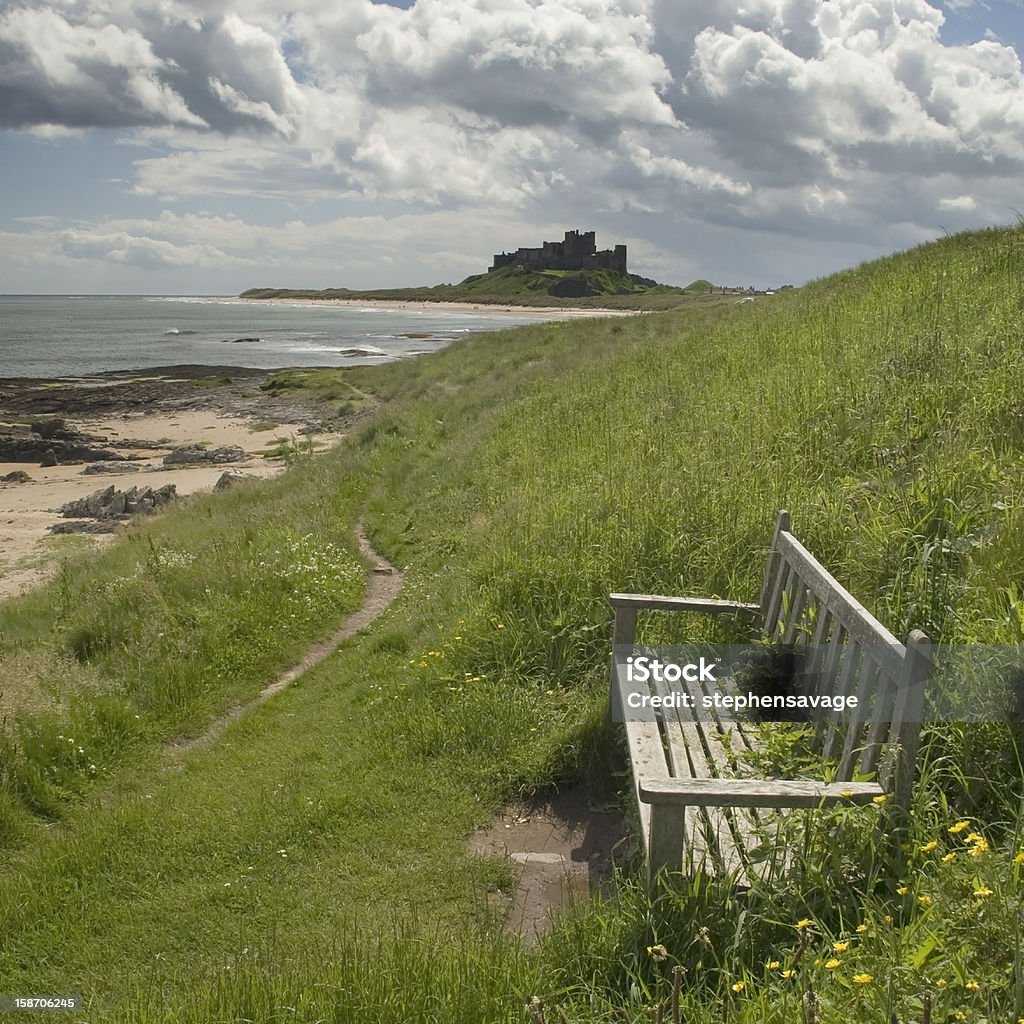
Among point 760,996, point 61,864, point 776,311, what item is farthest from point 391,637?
point 776,311

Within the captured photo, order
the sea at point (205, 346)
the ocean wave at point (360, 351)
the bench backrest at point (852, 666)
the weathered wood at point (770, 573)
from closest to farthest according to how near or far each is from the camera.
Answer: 1. the bench backrest at point (852, 666)
2. the weathered wood at point (770, 573)
3. the sea at point (205, 346)
4. the ocean wave at point (360, 351)

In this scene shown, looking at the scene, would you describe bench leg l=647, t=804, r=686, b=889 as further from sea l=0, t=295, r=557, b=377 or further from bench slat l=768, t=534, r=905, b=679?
sea l=0, t=295, r=557, b=377

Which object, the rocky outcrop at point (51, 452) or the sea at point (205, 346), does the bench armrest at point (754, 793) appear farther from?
the sea at point (205, 346)

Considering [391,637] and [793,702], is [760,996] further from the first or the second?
[391,637]

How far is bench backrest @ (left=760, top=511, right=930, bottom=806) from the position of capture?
10.3ft

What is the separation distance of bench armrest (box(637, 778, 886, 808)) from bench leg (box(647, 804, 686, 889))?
114 mm

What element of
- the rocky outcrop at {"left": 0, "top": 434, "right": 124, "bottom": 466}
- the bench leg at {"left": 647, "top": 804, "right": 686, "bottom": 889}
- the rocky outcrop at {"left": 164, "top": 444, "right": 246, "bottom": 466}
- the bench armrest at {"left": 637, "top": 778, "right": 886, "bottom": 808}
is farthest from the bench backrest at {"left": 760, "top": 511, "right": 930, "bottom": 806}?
the rocky outcrop at {"left": 0, "top": 434, "right": 124, "bottom": 466}

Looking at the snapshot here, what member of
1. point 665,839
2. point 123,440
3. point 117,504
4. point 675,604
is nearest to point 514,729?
point 675,604

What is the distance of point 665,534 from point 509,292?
606 feet

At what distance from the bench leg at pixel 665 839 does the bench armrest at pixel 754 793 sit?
0.37 feet

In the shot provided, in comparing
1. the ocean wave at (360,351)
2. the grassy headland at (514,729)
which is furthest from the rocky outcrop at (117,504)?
the ocean wave at (360,351)

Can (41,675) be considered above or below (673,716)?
below

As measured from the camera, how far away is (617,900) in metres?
3.62
